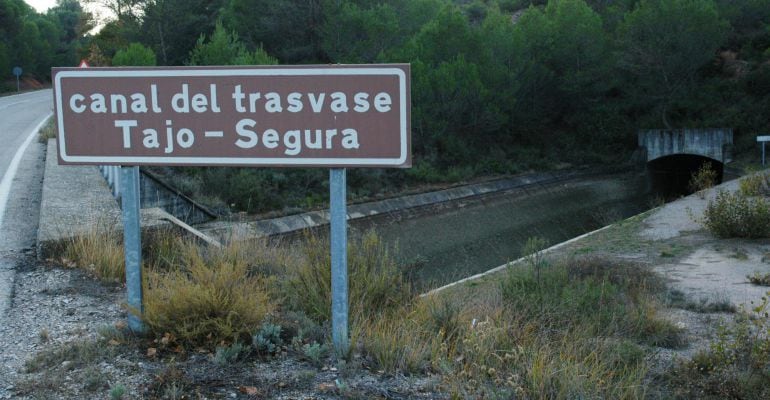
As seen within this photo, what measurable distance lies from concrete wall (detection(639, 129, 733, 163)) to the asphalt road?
32.6 metres

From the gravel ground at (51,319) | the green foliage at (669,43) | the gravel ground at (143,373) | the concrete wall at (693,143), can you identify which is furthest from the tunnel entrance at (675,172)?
the gravel ground at (143,373)

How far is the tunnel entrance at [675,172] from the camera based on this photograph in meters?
39.9

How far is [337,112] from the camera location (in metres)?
4.16

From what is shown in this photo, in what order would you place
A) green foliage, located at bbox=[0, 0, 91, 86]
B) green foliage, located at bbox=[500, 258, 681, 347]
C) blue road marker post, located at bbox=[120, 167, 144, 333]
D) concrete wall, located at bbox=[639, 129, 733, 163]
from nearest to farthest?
1. blue road marker post, located at bbox=[120, 167, 144, 333]
2. green foliage, located at bbox=[500, 258, 681, 347]
3. concrete wall, located at bbox=[639, 129, 733, 163]
4. green foliage, located at bbox=[0, 0, 91, 86]

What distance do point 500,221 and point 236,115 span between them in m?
25.2

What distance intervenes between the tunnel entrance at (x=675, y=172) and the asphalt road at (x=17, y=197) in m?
31.8

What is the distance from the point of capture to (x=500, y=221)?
2880 cm

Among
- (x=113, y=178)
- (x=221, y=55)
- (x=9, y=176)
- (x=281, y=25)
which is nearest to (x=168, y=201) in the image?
(x=9, y=176)

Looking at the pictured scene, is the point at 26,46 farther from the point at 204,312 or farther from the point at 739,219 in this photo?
the point at 204,312

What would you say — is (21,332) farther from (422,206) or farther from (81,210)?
(422,206)

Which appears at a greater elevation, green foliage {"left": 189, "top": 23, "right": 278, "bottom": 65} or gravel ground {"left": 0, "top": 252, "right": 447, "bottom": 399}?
green foliage {"left": 189, "top": 23, "right": 278, "bottom": 65}

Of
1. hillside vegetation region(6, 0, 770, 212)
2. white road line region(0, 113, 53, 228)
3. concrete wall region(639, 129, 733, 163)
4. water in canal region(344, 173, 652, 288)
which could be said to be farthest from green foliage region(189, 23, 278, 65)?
concrete wall region(639, 129, 733, 163)

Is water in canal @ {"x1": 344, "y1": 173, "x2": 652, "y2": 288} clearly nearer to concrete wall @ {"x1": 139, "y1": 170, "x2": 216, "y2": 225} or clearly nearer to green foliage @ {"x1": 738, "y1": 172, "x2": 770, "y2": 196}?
concrete wall @ {"x1": 139, "y1": 170, "x2": 216, "y2": 225}

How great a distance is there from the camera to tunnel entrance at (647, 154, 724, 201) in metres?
39.9
